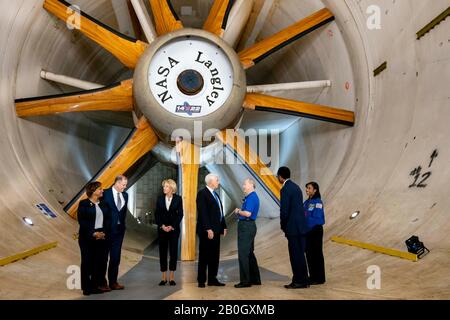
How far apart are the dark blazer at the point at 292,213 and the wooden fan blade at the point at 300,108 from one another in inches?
76.7

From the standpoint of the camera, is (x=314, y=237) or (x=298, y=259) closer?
(x=298, y=259)

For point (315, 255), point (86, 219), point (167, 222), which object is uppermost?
point (167, 222)

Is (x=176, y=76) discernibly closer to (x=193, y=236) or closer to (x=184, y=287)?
(x=193, y=236)

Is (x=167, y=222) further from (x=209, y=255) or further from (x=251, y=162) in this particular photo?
(x=251, y=162)

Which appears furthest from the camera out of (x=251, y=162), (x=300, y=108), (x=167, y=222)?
(x=251, y=162)

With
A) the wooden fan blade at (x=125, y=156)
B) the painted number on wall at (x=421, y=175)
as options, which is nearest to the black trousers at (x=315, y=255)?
the painted number on wall at (x=421, y=175)

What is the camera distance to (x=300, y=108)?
5.88 metres

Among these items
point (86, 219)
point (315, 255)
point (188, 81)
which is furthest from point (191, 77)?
point (315, 255)

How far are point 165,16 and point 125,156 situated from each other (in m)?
1.60

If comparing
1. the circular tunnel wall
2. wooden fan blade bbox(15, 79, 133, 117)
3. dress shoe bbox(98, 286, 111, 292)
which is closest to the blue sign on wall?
the circular tunnel wall

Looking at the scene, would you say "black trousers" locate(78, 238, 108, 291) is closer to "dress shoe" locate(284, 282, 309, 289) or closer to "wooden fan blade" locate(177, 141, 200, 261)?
"dress shoe" locate(284, 282, 309, 289)

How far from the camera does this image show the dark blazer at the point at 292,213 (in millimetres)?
3988

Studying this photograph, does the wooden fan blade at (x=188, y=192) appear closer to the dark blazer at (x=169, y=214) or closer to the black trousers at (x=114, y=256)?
the dark blazer at (x=169, y=214)

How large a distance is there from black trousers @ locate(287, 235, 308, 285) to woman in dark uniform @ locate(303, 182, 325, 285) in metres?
0.17
